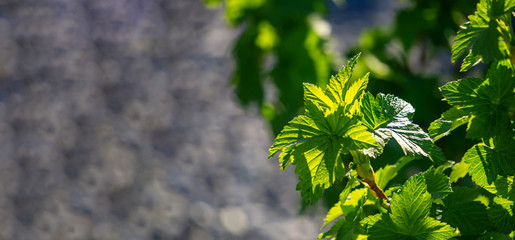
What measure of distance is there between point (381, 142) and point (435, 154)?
47 mm

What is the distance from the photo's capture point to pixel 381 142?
0.39 metres

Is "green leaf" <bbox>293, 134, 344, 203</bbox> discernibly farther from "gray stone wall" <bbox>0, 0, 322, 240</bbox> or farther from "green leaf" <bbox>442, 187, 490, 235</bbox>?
"gray stone wall" <bbox>0, 0, 322, 240</bbox>

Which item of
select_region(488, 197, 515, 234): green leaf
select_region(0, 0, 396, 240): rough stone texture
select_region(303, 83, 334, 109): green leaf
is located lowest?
select_region(488, 197, 515, 234): green leaf

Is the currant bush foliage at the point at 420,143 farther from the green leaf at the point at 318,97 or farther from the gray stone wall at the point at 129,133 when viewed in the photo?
the gray stone wall at the point at 129,133

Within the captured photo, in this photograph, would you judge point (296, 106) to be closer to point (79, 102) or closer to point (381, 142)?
point (381, 142)

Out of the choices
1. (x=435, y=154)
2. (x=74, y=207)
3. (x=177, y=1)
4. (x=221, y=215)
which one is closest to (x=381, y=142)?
(x=435, y=154)

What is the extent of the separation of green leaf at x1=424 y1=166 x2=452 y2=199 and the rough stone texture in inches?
108

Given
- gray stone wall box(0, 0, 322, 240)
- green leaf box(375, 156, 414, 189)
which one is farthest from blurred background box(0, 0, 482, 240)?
green leaf box(375, 156, 414, 189)

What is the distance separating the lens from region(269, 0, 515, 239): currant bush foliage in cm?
39

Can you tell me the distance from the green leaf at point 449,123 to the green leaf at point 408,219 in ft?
0.16

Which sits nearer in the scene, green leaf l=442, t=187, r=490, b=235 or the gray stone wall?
green leaf l=442, t=187, r=490, b=235

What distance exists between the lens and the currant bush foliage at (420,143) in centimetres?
39

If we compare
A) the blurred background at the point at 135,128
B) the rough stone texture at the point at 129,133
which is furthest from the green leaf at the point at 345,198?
the rough stone texture at the point at 129,133

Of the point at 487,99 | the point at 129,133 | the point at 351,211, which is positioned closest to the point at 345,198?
the point at 351,211
